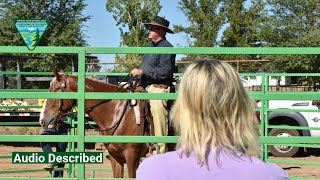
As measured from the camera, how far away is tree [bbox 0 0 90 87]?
35.6m

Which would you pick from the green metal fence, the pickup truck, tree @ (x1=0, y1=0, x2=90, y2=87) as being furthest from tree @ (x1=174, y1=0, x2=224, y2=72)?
the green metal fence

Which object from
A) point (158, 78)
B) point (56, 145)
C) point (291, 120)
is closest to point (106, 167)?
point (56, 145)

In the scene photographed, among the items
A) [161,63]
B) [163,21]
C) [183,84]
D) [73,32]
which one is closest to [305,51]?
[161,63]

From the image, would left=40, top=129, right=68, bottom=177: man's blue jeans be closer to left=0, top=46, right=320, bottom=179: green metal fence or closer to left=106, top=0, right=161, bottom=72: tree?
left=0, top=46, right=320, bottom=179: green metal fence

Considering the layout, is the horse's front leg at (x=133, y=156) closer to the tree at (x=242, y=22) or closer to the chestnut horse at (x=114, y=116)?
the chestnut horse at (x=114, y=116)

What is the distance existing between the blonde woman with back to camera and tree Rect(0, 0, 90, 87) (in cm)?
3278

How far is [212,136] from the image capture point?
6.56 ft

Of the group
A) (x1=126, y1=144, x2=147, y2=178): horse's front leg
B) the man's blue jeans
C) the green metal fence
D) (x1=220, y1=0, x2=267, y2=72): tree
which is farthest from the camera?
(x1=220, y1=0, x2=267, y2=72): tree

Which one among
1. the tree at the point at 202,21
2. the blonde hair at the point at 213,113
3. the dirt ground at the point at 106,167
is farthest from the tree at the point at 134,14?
the blonde hair at the point at 213,113

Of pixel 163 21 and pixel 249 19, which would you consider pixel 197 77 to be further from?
pixel 249 19

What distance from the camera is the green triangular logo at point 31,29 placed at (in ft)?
16.2

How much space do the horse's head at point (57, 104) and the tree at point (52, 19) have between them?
2725 centimetres

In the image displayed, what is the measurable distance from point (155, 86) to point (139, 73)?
257 mm

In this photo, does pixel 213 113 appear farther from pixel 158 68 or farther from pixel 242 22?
pixel 242 22
